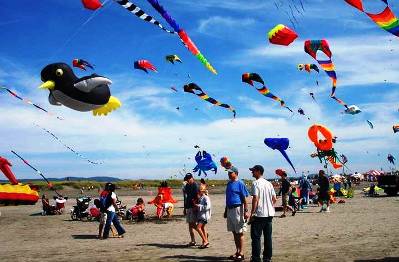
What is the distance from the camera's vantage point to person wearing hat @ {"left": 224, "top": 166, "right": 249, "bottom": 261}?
9.05 meters

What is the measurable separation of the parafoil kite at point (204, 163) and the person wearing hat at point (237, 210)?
17568 millimetres

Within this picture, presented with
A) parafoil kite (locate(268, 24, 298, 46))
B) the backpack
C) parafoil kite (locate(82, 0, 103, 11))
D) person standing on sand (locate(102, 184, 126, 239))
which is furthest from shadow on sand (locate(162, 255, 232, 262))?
parafoil kite (locate(268, 24, 298, 46))

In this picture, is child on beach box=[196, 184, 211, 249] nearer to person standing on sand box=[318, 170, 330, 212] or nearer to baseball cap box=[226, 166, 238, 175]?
baseball cap box=[226, 166, 238, 175]

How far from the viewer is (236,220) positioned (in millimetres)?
9156

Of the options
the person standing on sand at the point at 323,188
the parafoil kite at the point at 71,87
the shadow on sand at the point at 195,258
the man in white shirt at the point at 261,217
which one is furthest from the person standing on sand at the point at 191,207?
the person standing on sand at the point at 323,188

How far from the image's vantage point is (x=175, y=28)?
27.0 ft

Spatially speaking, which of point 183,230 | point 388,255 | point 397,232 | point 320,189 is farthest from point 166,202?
point 388,255

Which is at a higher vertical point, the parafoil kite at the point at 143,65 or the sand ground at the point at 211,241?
the parafoil kite at the point at 143,65

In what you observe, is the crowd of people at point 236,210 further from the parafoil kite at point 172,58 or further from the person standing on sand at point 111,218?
the parafoil kite at point 172,58

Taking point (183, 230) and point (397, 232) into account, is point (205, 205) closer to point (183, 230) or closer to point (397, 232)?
point (183, 230)

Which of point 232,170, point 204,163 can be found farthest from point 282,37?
point 204,163

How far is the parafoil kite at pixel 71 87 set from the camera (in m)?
6.58

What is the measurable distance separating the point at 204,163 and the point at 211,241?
15.5 meters

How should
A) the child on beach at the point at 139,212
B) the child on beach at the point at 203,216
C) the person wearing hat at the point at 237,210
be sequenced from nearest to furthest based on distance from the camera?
the person wearing hat at the point at 237,210 < the child on beach at the point at 203,216 < the child on beach at the point at 139,212
